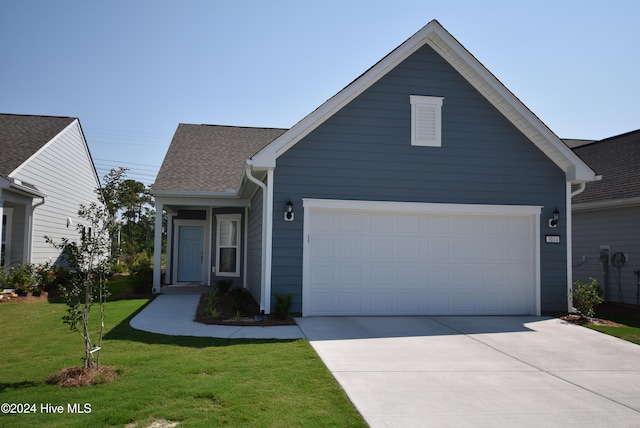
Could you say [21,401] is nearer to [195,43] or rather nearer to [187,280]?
[195,43]

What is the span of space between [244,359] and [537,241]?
7.19 m

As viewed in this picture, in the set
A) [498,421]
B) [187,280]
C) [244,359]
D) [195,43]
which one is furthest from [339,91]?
[187,280]

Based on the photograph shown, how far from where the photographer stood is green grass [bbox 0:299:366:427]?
4277 mm

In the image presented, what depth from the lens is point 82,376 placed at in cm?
530

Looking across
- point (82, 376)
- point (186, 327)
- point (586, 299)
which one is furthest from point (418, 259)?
point (82, 376)

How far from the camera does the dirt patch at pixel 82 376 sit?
518cm

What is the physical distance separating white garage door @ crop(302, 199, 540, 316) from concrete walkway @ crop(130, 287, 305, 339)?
5.10ft

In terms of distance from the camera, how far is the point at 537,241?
1062 cm

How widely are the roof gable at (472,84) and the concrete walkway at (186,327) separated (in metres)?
3.22

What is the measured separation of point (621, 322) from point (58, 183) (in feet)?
55.8

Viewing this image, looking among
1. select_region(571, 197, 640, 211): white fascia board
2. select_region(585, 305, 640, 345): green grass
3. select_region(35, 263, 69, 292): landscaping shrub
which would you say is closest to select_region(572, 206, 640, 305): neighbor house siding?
select_region(571, 197, 640, 211): white fascia board

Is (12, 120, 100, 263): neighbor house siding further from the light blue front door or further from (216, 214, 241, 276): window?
(216, 214, 241, 276): window

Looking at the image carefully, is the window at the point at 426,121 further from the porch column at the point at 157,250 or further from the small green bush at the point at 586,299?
the porch column at the point at 157,250

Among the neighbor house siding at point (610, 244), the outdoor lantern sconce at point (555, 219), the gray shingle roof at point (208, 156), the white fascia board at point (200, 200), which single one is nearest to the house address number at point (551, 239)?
the outdoor lantern sconce at point (555, 219)
